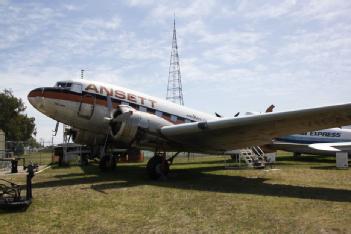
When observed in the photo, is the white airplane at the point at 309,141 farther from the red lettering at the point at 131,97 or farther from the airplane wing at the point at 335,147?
the red lettering at the point at 131,97

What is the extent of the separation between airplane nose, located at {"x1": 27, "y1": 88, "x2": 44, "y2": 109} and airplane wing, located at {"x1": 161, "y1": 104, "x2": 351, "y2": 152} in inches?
201

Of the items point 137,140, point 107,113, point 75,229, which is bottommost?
point 75,229

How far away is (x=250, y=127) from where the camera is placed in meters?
13.2

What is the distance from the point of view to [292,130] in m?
13.4

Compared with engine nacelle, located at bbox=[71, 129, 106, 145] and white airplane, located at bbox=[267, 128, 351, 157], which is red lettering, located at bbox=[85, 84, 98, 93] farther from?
white airplane, located at bbox=[267, 128, 351, 157]

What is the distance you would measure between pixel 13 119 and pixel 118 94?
5974 centimetres

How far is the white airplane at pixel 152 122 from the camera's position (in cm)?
1280

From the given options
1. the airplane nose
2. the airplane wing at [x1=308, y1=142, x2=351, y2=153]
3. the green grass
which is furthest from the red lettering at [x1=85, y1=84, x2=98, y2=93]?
the airplane wing at [x1=308, y1=142, x2=351, y2=153]

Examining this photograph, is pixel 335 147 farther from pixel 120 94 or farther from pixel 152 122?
pixel 120 94

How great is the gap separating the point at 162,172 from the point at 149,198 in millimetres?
4402

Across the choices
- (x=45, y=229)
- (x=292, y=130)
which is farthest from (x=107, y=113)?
(x=45, y=229)

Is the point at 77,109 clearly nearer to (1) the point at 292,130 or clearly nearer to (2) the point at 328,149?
(1) the point at 292,130

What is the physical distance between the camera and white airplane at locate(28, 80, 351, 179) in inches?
504

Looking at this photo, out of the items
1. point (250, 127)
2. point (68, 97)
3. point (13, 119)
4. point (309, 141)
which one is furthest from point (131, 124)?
point (13, 119)
